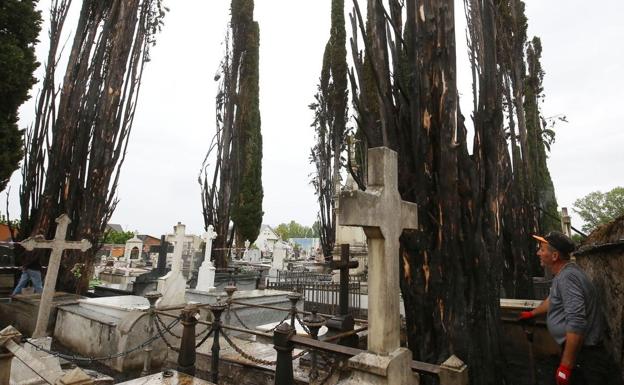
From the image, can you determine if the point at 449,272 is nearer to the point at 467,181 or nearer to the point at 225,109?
the point at 467,181

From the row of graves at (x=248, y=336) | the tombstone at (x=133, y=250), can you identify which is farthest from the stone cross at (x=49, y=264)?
the tombstone at (x=133, y=250)

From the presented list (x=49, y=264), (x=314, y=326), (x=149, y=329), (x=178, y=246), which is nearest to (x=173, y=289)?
(x=149, y=329)

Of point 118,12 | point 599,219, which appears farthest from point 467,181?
point 599,219

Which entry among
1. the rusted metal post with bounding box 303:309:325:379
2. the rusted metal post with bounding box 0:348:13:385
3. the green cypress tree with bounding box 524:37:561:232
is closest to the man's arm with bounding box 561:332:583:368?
the rusted metal post with bounding box 303:309:325:379

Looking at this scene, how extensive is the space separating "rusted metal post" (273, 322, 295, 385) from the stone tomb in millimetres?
3813

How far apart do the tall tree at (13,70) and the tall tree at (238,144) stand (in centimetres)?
912

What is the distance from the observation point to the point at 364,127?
3.71 m

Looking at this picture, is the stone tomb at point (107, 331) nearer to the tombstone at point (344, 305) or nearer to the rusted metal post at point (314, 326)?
the rusted metal post at point (314, 326)

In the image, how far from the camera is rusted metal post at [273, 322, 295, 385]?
9.49ft

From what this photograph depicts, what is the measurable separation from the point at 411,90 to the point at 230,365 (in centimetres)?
480

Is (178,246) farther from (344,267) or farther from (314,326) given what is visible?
(344,267)

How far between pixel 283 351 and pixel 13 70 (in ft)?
29.9

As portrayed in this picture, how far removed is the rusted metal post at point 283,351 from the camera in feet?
9.49

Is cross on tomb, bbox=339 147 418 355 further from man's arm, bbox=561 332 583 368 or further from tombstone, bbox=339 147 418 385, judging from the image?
man's arm, bbox=561 332 583 368
